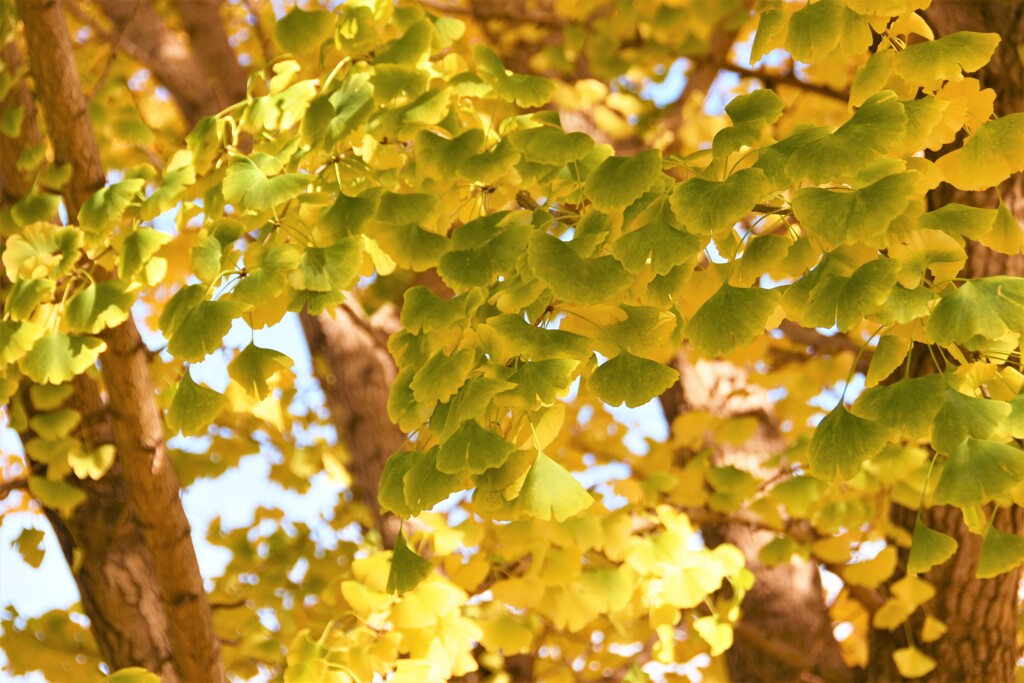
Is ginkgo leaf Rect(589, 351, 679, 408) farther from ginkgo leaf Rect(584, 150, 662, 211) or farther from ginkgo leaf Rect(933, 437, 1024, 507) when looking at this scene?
ginkgo leaf Rect(933, 437, 1024, 507)

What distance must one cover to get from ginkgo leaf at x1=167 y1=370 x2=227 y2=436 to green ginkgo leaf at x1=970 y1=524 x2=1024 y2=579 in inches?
45.2

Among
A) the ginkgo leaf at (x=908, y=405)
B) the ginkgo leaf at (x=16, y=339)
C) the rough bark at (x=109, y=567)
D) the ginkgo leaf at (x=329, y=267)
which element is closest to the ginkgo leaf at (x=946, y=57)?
the ginkgo leaf at (x=908, y=405)

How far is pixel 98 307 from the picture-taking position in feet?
5.73

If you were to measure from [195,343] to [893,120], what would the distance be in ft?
3.29

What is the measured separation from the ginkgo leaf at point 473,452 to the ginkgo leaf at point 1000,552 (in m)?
0.65

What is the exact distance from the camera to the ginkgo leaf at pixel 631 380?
1.25 metres

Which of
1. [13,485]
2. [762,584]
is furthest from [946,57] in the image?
[762,584]

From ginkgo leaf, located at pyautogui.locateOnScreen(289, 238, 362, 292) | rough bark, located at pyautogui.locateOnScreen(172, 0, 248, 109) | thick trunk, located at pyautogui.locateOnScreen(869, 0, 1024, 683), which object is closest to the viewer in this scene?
ginkgo leaf, located at pyautogui.locateOnScreen(289, 238, 362, 292)

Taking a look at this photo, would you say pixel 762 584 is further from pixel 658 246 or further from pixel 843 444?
pixel 658 246

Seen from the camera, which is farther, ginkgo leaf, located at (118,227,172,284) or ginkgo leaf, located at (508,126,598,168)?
ginkgo leaf, located at (118,227,172,284)

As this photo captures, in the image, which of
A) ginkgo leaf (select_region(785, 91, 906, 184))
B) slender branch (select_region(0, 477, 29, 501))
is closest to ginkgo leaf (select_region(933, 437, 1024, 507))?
ginkgo leaf (select_region(785, 91, 906, 184))

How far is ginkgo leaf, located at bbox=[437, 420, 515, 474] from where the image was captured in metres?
1.16

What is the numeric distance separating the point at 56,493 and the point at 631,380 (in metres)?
1.38

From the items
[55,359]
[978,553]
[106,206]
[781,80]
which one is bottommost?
[978,553]
